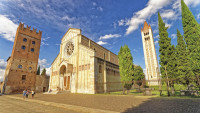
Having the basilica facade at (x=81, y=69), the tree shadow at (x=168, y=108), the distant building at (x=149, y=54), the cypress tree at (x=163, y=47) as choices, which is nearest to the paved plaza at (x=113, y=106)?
the tree shadow at (x=168, y=108)

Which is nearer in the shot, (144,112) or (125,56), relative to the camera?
(144,112)

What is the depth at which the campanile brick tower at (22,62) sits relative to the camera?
27.3 metres

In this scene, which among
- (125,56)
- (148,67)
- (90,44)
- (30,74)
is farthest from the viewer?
(148,67)

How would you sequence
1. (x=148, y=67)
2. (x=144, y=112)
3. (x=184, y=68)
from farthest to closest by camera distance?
1. (x=148, y=67)
2. (x=184, y=68)
3. (x=144, y=112)

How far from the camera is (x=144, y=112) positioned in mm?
5621

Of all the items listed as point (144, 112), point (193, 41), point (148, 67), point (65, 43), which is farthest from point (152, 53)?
point (144, 112)

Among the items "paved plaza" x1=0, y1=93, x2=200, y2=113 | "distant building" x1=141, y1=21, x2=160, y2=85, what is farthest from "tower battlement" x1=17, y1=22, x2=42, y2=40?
"distant building" x1=141, y1=21, x2=160, y2=85

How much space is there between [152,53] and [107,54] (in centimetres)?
2771

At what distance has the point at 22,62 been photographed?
30297 mm

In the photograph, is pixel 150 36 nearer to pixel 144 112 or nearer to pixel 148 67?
pixel 148 67

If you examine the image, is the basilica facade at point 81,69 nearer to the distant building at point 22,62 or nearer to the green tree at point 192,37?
the distant building at point 22,62

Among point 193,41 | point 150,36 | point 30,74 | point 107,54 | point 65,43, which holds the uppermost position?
point 150,36

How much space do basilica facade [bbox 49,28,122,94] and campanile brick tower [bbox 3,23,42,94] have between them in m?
8.87

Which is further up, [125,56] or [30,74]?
[125,56]
